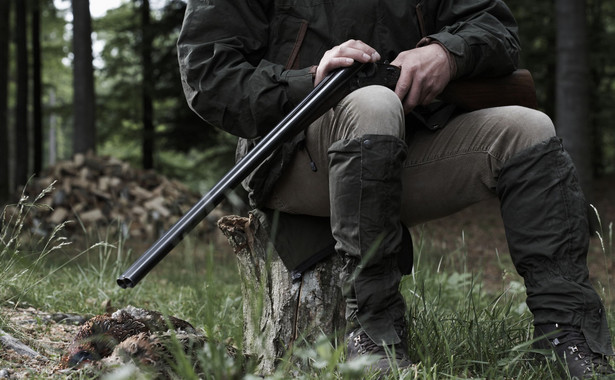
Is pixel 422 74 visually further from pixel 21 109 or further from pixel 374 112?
pixel 21 109

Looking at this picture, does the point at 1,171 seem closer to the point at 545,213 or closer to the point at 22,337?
the point at 22,337

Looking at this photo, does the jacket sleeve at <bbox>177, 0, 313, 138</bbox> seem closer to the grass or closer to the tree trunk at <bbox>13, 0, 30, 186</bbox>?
the grass

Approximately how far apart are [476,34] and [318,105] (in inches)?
29.7

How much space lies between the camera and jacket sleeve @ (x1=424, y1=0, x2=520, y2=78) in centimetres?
252

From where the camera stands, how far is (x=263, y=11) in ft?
8.75

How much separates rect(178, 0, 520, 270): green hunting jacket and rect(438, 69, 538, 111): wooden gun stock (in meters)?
A: 0.05

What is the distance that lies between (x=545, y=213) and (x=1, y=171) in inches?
556

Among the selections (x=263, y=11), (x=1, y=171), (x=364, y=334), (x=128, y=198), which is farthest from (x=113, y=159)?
(x=364, y=334)

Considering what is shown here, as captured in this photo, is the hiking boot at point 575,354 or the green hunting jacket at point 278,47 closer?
the hiking boot at point 575,354

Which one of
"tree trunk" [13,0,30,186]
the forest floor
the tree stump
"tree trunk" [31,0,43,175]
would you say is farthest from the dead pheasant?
"tree trunk" [31,0,43,175]

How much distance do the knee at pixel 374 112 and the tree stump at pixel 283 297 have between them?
2.17ft

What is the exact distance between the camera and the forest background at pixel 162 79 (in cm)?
853

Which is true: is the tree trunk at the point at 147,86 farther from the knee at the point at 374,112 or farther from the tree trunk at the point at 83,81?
the knee at the point at 374,112

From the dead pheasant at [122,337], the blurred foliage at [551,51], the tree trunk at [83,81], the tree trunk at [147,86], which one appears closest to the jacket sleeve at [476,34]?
the dead pheasant at [122,337]
